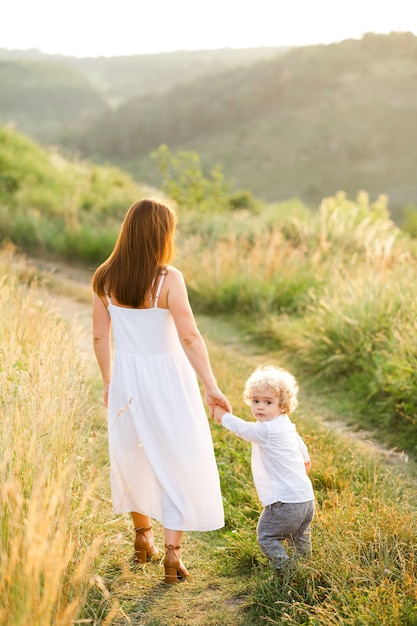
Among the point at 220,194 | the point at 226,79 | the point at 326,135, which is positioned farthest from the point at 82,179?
the point at 226,79

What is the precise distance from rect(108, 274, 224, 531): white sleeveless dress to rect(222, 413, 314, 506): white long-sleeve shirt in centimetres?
27

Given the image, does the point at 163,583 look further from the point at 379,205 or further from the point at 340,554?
the point at 379,205

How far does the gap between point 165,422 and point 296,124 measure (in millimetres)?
85359

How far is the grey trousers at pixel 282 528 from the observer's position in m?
3.28

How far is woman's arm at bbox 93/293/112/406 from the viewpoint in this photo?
12.0ft

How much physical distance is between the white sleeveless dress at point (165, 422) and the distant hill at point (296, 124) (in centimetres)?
6654

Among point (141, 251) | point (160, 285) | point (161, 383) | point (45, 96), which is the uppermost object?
point (45, 96)

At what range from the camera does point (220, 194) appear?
18234mm

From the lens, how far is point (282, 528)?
330 centimetres

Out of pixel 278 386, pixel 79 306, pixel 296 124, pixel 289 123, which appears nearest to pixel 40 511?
pixel 278 386

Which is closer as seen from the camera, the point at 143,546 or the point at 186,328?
the point at 186,328

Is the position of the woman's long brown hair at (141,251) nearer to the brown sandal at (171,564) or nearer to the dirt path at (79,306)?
the brown sandal at (171,564)

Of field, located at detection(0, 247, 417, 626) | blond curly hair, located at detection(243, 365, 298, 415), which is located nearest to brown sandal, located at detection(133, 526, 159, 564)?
field, located at detection(0, 247, 417, 626)

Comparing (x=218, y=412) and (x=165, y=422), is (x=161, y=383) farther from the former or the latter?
(x=218, y=412)
